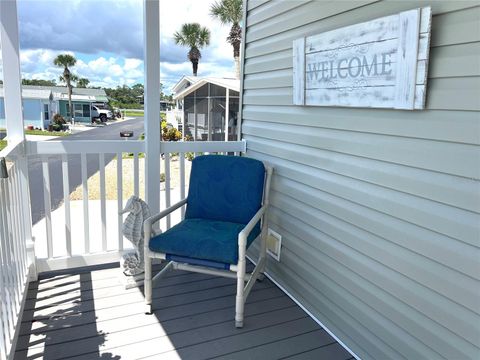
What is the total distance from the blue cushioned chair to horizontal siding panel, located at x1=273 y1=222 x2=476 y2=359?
0.30 meters

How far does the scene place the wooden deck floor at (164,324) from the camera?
202cm

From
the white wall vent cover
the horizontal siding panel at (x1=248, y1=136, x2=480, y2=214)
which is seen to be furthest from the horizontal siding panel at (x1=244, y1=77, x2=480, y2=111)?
the white wall vent cover

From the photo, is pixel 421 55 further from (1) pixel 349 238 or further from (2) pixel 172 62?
(2) pixel 172 62

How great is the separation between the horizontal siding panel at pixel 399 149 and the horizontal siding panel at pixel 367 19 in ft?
1.37

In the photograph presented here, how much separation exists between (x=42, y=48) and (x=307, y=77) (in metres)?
2.16

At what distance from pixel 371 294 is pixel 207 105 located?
11.0 meters

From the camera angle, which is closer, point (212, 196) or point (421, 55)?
point (421, 55)

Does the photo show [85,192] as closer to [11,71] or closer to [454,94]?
[11,71]

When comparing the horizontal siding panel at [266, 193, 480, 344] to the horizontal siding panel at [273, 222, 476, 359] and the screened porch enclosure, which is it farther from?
the screened porch enclosure

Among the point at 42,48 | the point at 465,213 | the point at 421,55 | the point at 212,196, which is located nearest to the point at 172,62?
the point at 42,48

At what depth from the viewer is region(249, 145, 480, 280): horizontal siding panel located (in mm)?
1406

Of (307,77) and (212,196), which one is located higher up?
(307,77)

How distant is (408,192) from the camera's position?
1643 millimetres

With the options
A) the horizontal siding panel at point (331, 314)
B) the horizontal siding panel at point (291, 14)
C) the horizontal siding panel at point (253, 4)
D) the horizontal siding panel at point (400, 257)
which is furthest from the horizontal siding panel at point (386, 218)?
the horizontal siding panel at point (253, 4)
